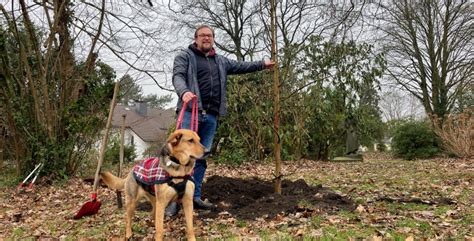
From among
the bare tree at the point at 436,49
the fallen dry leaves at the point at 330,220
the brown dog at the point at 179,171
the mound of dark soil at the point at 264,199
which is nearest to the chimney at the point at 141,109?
the bare tree at the point at 436,49

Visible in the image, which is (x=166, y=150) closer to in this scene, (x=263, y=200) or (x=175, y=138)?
(x=175, y=138)

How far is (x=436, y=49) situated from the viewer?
69.5 ft

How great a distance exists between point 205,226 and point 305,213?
1083 mm

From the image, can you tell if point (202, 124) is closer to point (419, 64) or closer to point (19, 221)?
point (19, 221)

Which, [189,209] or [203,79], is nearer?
[189,209]

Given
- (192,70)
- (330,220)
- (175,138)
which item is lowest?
(330,220)

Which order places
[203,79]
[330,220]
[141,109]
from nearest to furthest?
[330,220], [203,79], [141,109]

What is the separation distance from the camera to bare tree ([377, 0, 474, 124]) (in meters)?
19.9

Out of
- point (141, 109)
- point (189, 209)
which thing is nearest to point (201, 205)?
point (189, 209)

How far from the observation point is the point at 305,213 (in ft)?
13.7

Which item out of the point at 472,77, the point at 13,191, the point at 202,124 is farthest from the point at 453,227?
the point at 472,77

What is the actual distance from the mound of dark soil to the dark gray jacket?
3.94 feet

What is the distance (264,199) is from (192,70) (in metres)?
1.85

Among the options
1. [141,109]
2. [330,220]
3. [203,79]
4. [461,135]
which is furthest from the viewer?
[141,109]
